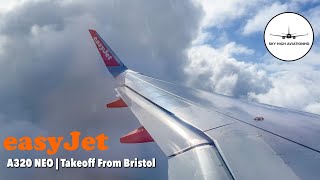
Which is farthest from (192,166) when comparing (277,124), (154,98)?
(154,98)

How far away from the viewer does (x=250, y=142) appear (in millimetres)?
5164

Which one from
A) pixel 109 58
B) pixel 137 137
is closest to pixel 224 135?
pixel 137 137

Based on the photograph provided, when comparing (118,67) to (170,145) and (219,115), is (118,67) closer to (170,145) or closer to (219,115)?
(219,115)

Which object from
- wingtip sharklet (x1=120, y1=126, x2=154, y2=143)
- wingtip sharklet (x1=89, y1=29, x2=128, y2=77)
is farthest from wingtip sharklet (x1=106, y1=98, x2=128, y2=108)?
wingtip sharklet (x1=89, y1=29, x2=128, y2=77)

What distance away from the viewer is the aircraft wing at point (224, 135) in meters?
4.12

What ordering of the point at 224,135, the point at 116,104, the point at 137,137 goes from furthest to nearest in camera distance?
1. the point at 116,104
2. the point at 137,137
3. the point at 224,135

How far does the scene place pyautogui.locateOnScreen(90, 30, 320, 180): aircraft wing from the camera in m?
4.12

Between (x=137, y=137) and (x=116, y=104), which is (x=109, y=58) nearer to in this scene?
(x=116, y=104)

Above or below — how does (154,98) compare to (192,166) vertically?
above

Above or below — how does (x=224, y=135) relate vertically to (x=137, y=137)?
below

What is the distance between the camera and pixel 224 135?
550 cm

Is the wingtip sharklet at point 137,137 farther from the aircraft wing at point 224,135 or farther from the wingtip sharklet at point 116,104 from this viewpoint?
Answer: the wingtip sharklet at point 116,104

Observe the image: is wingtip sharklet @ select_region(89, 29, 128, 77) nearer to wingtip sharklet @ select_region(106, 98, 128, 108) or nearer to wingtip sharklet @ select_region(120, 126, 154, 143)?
wingtip sharklet @ select_region(106, 98, 128, 108)

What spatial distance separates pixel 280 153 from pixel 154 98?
491 centimetres
